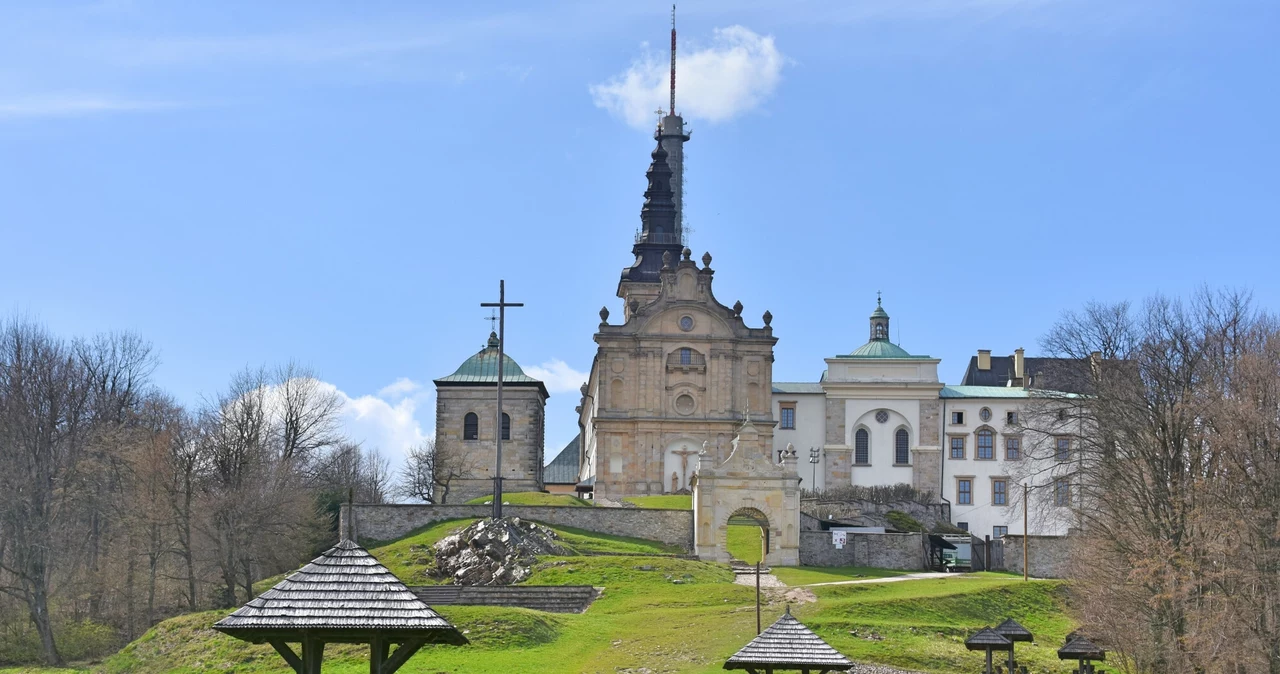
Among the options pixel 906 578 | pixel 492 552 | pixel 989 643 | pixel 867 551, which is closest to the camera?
pixel 989 643

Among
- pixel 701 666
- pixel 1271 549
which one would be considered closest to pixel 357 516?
pixel 701 666

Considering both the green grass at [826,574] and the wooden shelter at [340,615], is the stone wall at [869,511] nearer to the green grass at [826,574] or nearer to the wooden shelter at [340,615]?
the green grass at [826,574]

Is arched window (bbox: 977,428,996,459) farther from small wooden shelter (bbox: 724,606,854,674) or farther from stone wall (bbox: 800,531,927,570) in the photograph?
small wooden shelter (bbox: 724,606,854,674)

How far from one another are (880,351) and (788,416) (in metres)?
6.70

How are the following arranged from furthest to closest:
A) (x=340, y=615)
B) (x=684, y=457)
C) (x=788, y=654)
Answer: (x=684, y=457), (x=788, y=654), (x=340, y=615)

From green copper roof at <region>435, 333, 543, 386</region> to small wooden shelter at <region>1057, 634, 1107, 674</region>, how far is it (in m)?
51.2

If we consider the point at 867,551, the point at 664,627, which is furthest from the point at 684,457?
the point at 664,627

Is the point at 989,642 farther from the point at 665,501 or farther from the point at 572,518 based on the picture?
the point at 665,501

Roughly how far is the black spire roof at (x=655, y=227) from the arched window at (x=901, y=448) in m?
28.0

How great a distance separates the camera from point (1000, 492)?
8675 centimetres

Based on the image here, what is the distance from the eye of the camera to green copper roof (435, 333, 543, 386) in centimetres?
8925

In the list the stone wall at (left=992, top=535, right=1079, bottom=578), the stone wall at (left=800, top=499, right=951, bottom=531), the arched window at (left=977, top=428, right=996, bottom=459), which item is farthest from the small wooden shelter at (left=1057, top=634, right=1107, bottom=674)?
the arched window at (left=977, top=428, right=996, bottom=459)

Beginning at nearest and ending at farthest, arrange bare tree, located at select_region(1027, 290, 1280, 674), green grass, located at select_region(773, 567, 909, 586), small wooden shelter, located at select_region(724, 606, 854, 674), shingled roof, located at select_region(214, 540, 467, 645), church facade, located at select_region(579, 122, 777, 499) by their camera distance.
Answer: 1. shingled roof, located at select_region(214, 540, 467, 645)
2. small wooden shelter, located at select_region(724, 606, 854, 674)
3. bare tree, located at select_region(1027, 290, 1280, 674)
4. green grass, located at select_region(773, 567, 909, 586)
5. church facade, located at select_region(579, 122, 777, 499)

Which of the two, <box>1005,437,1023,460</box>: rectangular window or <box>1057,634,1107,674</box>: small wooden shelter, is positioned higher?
<box>1005,437,1023,460</box>: rectangular window
